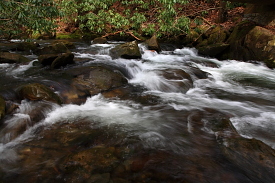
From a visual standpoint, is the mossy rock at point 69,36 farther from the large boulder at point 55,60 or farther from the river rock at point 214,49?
the river rock at point 214,49

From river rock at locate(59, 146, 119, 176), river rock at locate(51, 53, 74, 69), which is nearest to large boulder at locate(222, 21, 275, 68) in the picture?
river rock at locate(51, 53, 74, 69)

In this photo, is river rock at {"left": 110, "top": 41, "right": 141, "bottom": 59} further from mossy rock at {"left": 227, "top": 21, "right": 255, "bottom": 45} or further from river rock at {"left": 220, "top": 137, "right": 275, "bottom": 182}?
river rock at {"left": 220, "top": 137, "right": 275, "bottom": 182}

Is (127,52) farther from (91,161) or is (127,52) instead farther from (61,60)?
(91,161)

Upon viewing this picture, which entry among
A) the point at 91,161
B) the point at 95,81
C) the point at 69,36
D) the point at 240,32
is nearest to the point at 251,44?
the point at 240,32

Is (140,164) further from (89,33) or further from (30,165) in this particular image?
(89,33)

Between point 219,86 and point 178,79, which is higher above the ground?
point 178,79

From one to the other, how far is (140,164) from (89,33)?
15.1 metres

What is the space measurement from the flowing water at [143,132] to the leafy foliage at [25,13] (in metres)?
1.50

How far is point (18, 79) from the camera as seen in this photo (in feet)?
18.7

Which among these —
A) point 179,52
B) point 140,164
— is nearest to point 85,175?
point 140,164

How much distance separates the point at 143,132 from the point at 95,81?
2.74m

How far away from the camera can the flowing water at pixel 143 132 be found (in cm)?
263

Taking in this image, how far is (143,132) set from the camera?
378cm

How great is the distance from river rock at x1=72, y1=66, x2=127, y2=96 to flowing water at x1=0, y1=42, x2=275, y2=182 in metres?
0.32
